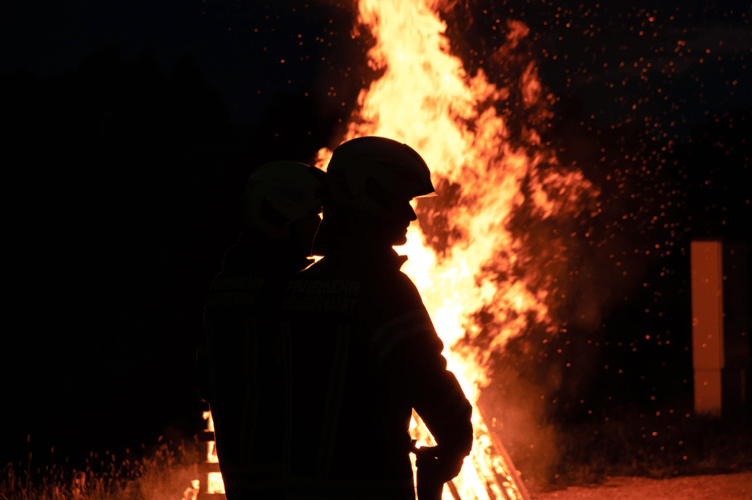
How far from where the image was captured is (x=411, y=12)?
7.39m

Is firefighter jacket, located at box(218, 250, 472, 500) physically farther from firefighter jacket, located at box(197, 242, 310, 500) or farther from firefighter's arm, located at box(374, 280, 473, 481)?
firefighter jacket, located at box(197, 242, 310, 500)

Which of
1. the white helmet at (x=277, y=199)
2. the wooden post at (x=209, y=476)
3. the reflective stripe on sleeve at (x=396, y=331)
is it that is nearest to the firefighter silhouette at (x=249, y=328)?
the white helmet at (x=277, y=199)

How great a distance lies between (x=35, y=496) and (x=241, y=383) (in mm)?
4454

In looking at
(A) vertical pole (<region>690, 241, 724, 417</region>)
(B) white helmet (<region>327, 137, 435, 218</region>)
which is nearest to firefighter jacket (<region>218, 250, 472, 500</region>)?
(B) white helmet (<region>327, 137, 435, 218</region>)

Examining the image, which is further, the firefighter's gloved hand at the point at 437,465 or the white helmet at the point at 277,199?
the white helmet at the point at 277,199

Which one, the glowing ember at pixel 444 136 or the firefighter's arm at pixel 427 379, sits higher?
the glowing ember at pixel 444 136

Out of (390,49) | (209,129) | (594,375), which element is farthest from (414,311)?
(594,375)

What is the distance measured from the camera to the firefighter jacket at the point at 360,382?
2.46m

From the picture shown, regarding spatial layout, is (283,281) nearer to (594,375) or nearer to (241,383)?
(241,383)

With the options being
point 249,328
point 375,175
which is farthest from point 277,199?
point 375,175

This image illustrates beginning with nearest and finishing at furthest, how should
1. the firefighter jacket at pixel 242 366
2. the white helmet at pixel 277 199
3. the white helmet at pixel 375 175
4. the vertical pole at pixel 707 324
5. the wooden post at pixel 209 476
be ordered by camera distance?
the white helmet at pixel 375 175 → the firefighter jacket at pixel 242 366 → the white helmet at pixel 277 199 → the wooden post at pixel 209 476 → the vertical pole at pixel 707 324

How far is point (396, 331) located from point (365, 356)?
17 cm

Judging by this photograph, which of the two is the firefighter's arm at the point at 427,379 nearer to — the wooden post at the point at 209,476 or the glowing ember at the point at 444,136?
the wooden post at the point at 209,476

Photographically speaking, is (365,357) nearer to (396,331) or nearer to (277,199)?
(396,331)
